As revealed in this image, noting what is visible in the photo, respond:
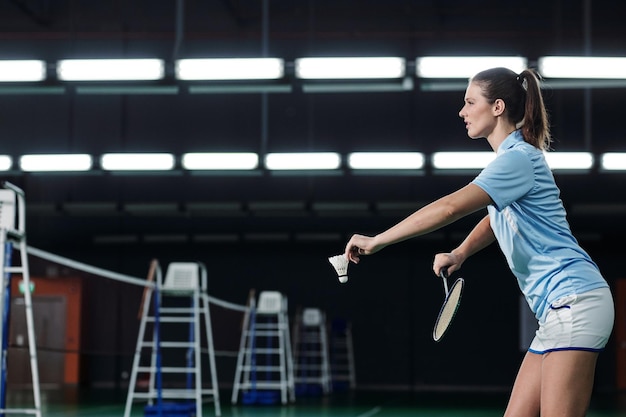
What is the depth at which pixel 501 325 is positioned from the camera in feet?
69.0

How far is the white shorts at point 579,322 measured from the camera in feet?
7.82

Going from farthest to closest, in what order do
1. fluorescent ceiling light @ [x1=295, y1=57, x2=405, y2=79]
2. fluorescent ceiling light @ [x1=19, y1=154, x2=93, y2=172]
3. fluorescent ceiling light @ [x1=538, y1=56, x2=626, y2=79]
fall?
fluorescent ceiling light @ [x1=19, y1=154, x2=93, y2=172] < fluorescent ceiling light @ [x1=295, y1=57, x2=405, y2=79] < fluorescent ceiling light @ [x1=538, y1=56, x2=626, y2=79]

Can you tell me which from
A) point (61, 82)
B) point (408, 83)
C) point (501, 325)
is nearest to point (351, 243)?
point (408, 83)

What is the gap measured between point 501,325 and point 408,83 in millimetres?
13076

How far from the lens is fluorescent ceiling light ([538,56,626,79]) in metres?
8.59

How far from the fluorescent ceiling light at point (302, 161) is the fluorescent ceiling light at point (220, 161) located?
214 millimetres

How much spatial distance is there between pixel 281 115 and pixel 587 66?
1070 cm

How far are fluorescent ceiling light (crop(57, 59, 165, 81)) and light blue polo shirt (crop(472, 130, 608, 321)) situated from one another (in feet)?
22.3

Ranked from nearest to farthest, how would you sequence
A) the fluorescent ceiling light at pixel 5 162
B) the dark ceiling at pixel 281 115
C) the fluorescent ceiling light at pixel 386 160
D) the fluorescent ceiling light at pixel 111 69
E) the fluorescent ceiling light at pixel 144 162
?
the fluorescent ceiling light at pixel 111 69 < the fluorescent ceiling light at pixel 386 160 < the fluorescent ceiling light at pixel 144 162 < the fluorescent ceiling light at pixel 5 162 < the dark ceiling at pixel 281 115

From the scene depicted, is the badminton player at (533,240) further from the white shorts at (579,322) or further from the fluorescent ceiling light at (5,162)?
the fluorescent ceiling light at (5,162)

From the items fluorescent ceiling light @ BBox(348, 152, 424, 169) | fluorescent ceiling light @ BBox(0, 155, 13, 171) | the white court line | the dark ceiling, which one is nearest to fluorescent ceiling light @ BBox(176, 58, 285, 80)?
fluorescent ceiling light @ BBox(348, 152, 424, 169)

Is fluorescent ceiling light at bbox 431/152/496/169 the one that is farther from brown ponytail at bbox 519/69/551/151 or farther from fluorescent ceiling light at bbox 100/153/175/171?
brown ponytail at bbox 519/69/551/151

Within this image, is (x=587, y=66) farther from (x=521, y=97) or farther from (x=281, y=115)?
(x=281, y=115)

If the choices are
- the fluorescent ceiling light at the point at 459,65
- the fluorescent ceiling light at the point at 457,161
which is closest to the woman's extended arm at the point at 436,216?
the fluorescent ceiling light at the point at 459,65
